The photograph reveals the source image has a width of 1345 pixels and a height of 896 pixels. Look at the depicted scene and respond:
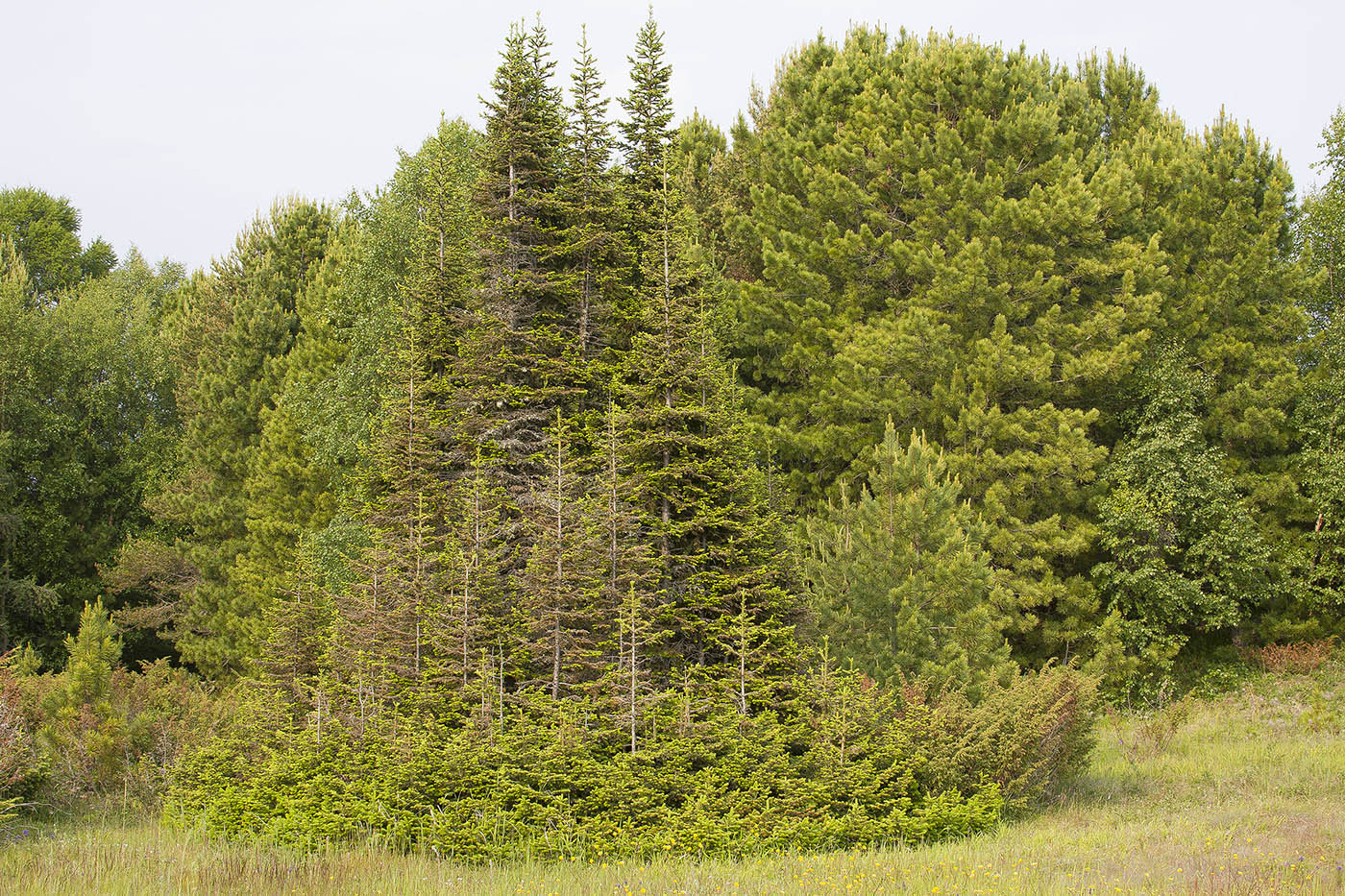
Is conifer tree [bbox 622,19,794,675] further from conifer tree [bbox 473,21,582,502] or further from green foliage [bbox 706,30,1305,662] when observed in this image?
green foliage [bbox 706,30,1305,662]

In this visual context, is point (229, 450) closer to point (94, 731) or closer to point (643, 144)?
point (94, 731)

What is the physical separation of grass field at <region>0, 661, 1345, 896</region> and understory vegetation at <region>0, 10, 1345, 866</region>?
221 mm

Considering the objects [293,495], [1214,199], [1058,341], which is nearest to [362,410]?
[293,495]

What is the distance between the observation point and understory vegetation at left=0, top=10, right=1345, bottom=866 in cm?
1216

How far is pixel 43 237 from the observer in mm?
44062

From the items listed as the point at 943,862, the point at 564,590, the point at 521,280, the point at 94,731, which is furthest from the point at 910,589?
the point at 94,731

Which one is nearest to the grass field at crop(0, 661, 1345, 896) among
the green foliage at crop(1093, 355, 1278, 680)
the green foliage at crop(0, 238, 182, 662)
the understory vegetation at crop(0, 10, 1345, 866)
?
the understory vegetation at crop(0, 10, 1345, 866)

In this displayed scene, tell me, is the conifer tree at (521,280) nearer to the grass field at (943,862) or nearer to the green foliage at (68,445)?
the grass field at (943,862)

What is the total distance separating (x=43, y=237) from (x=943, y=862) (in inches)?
1882

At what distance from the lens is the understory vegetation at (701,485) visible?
39.9 ft

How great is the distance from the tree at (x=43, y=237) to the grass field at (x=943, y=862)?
37230mm

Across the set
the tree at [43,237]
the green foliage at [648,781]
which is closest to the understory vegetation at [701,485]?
the green foliage at [648,781]

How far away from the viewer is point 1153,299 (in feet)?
77.7

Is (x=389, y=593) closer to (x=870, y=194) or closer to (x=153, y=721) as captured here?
(x=153, y=721)
